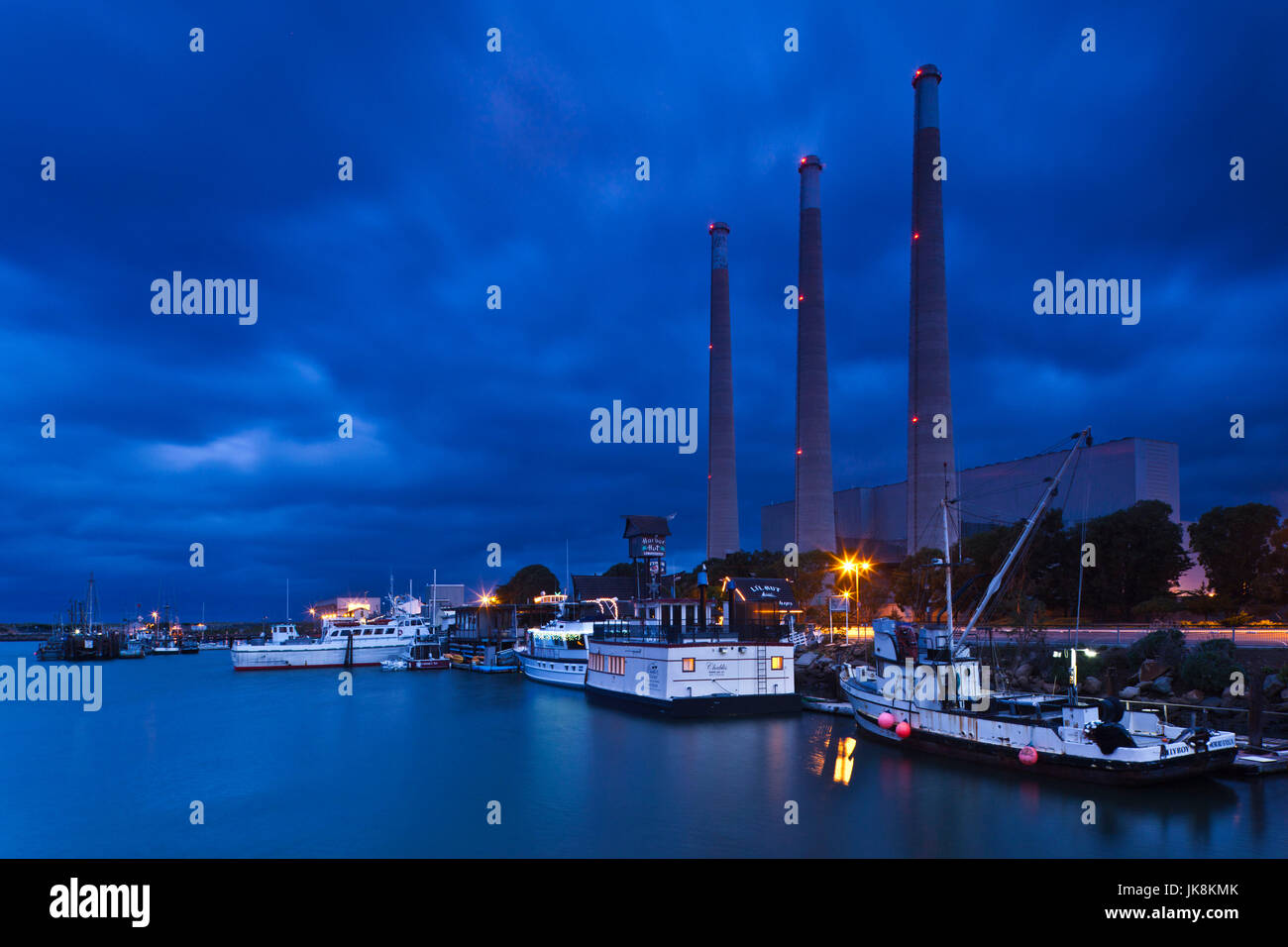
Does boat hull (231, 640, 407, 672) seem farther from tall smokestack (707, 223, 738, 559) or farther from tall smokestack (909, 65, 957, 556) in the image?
tall smokestack (909, 65, 957, 556)

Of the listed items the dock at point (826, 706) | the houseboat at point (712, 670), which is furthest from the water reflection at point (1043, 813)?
the dock at point (826, 706)

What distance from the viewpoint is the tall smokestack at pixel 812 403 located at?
11031 cm

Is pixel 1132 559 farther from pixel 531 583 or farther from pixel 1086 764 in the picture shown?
pixel 531 583

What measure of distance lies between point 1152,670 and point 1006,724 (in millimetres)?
13713

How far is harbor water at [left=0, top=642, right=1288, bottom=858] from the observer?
78.0 ft

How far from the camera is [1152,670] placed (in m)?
38.1

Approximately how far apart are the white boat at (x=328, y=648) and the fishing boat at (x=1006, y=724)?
8113cm

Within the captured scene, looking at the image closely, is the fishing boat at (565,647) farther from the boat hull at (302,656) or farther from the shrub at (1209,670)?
the shrub at (1209,670)

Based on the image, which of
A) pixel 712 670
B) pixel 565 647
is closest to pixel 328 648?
pixel 565 647

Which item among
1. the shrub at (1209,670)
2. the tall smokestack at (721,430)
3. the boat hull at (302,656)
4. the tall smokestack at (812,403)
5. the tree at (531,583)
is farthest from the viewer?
the tree at (531,583)

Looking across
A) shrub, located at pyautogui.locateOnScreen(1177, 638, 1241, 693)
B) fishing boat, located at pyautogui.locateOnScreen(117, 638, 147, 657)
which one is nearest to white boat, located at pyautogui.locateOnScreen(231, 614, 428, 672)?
fishing boat, located at pyautogui.locateOnScreen(117, 638, 147, 657)
